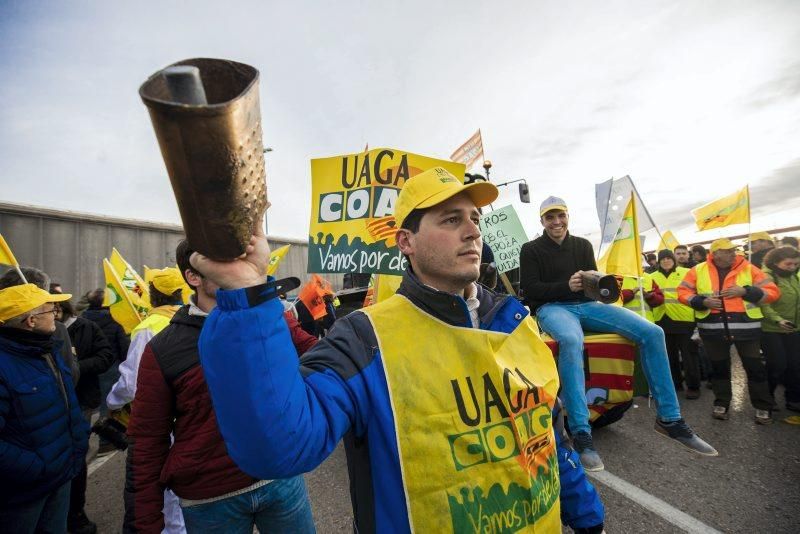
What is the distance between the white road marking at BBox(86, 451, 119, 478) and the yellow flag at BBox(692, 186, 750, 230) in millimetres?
10690

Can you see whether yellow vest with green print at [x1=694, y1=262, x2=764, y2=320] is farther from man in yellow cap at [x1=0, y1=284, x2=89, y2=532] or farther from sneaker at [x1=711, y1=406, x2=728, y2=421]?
man in yellow cap at [x1=0, y1=284, x2=89, y2=532]

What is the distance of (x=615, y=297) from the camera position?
8.73ft

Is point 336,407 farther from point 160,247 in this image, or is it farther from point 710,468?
point 160,247

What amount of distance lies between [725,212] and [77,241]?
14100 mm

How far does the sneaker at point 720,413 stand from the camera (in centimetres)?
453

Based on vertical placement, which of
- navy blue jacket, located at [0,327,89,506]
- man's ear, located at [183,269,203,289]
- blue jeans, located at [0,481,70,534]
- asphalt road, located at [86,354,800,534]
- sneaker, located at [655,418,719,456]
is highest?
man's ear, located at [183,269,203,289]

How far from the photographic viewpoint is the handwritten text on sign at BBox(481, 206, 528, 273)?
6.13 m

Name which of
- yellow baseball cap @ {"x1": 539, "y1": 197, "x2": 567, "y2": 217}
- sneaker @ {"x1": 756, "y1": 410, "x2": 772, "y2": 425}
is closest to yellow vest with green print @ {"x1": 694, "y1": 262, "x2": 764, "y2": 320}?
sneaker @ {"x1": 756, "y1": 410, "x2": 772, "y2": 425}

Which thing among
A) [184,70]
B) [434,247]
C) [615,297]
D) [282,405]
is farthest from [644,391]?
[184,70]

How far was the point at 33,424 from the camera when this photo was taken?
2172 millimetres

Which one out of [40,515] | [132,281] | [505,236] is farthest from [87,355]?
[505,236]

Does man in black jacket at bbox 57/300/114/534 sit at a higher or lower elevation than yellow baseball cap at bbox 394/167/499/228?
lower

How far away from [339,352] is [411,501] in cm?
50

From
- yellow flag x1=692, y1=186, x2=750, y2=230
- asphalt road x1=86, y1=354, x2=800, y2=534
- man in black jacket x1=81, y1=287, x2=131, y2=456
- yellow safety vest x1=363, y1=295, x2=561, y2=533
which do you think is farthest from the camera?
yellow flag x1=692, y1=186, x2=750, y2=230
